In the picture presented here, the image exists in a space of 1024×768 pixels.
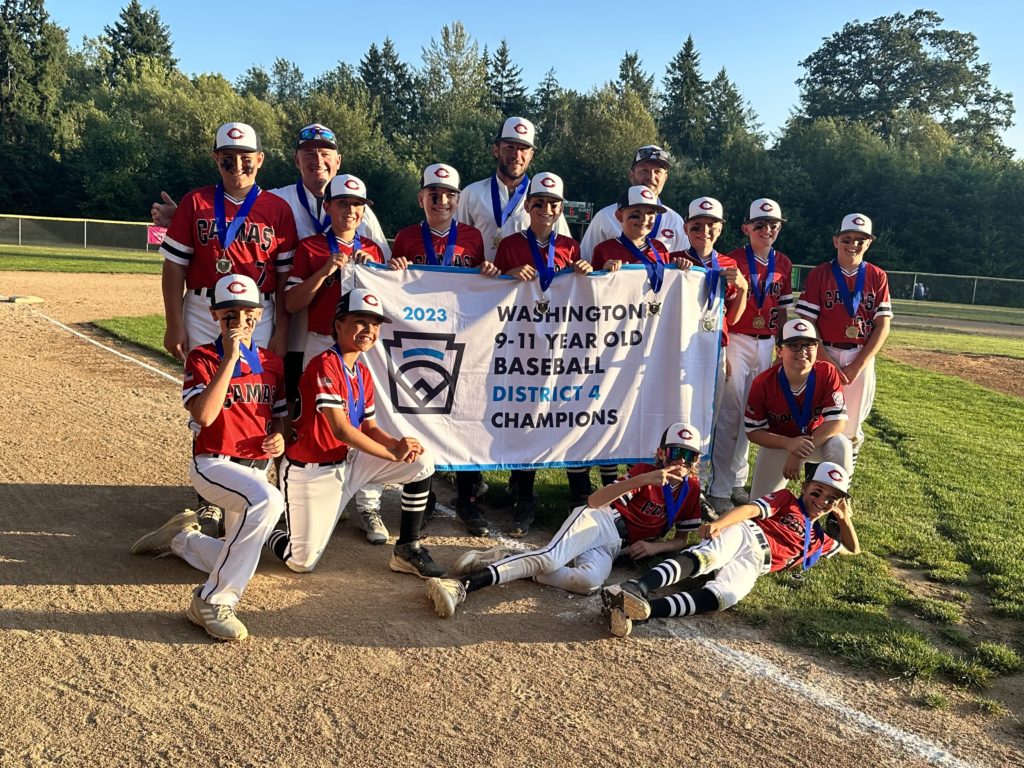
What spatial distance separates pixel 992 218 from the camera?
43469mm

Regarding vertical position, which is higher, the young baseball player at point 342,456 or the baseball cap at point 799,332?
the baseball cap at point 799,332

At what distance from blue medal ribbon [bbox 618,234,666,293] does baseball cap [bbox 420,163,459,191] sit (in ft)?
4.58

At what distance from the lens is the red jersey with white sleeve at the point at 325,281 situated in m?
5.48

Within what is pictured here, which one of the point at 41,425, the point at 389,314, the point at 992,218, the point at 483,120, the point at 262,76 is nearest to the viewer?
the point at 389,314

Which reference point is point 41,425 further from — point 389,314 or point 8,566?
point 389,314

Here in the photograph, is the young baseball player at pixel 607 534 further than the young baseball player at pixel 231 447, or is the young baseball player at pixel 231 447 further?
the young baseball player at pixel 607 534

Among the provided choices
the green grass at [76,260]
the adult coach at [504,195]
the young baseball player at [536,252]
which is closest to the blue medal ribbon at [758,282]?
the young baseball player at [536,252]

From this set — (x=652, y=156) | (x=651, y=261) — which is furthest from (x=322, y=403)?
(x=652, y=156)

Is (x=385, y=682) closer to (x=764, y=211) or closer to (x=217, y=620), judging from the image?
(x=217, y=620)

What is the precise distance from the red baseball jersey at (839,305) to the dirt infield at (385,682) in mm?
2906

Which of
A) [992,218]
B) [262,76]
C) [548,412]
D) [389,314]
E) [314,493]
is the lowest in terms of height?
[314,493]

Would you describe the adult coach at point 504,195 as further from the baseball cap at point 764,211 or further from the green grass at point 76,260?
the green grass at point 76,260

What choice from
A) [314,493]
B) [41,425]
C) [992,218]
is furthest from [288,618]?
[992,218]

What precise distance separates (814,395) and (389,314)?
309 centimetres
